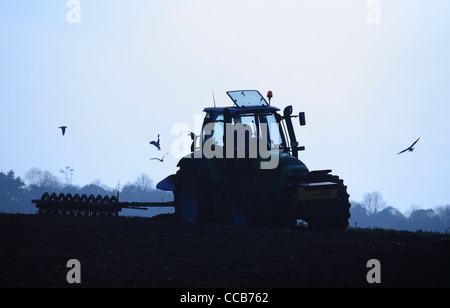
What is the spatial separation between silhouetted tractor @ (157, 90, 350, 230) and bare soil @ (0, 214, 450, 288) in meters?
0.67

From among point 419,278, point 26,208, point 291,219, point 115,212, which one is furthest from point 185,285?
point 26,208

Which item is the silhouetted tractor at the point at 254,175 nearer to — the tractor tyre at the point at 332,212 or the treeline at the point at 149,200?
the tractor tyre at the point at 332,212

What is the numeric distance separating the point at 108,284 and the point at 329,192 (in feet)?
23.2

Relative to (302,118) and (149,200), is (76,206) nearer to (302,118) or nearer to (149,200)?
(302,118)

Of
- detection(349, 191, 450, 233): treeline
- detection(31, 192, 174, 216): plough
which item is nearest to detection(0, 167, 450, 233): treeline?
detection(349, 191, 450, 233): treeline

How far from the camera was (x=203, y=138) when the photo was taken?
1789 cm

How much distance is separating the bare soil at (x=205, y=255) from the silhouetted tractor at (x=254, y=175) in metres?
0.67

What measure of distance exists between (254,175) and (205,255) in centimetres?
422

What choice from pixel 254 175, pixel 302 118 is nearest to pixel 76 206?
pixel 254 175

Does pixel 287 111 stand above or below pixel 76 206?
above

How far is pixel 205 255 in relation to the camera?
12.7 m

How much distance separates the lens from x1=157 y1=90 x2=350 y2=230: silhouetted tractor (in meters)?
15.7

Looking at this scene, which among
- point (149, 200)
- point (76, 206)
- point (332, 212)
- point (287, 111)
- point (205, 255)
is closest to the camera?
point (205, 255)
